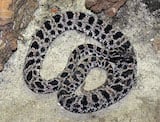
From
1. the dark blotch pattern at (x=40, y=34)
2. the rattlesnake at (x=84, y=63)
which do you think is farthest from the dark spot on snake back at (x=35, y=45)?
the dark blotch pattern at (x=40, y=34)

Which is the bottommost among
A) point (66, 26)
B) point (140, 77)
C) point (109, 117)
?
point (109, 117)

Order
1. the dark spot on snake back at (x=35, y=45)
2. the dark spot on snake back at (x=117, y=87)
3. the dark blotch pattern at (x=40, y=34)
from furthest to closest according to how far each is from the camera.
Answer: the dark blotch pattern at (x=40, y=34)
the dark spot on snake back at (x=35, y=45)
the dark spot on snake back at (x=117, y=87)

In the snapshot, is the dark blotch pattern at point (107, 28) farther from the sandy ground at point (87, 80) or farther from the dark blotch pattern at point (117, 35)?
the sandy ground at point (87, 80)

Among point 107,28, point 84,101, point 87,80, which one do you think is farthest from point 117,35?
point 84,101

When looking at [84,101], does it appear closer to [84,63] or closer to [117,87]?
[117,87]

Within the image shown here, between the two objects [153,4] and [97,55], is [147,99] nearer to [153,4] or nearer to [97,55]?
[97,55]

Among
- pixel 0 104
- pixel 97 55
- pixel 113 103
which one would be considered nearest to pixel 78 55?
pixel 97 55
